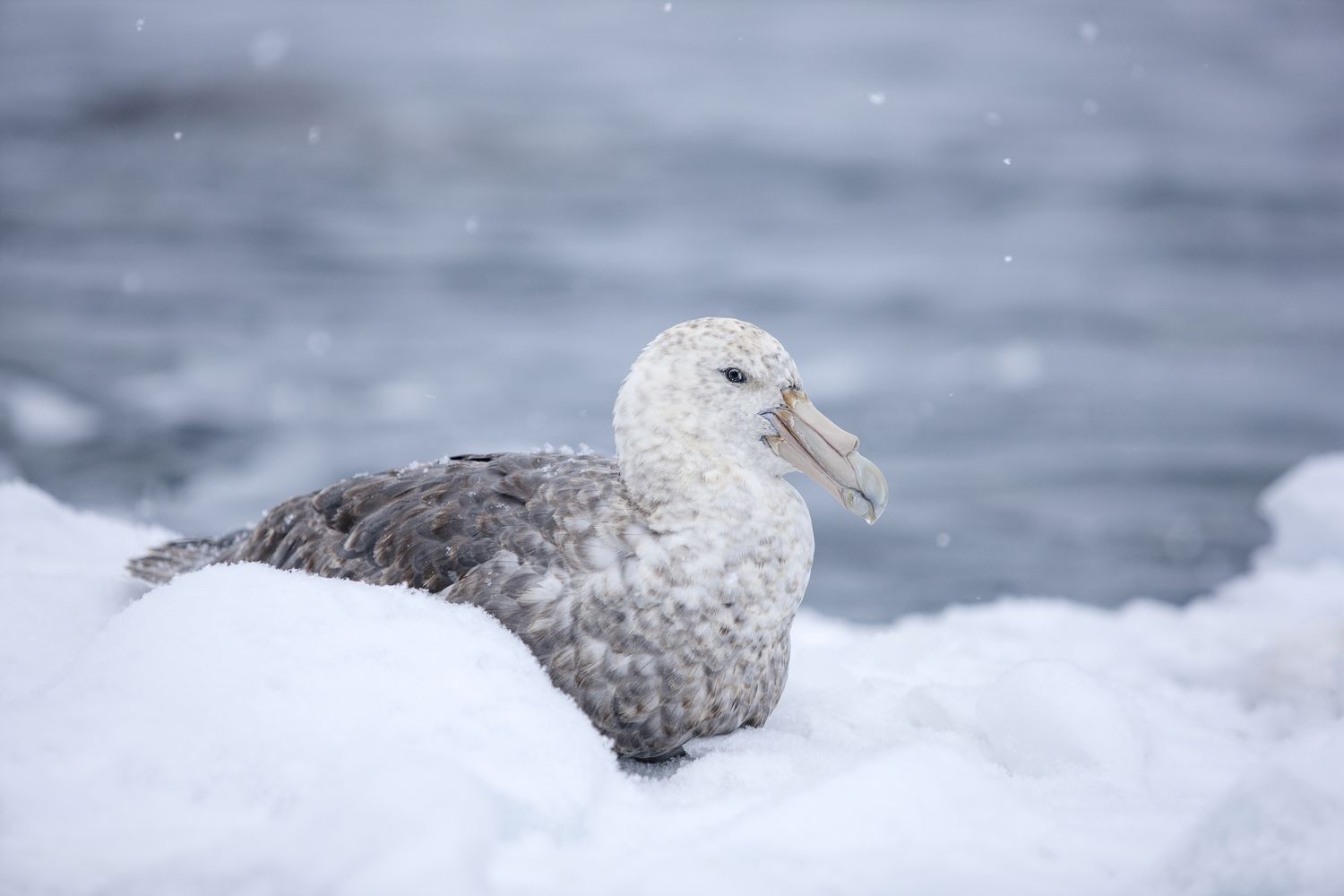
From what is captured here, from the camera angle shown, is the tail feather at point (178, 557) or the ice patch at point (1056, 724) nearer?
the ice patch at point (1056, 724)

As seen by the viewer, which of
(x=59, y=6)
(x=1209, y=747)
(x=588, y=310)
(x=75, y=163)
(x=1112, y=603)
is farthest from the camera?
(x=59, y=6)

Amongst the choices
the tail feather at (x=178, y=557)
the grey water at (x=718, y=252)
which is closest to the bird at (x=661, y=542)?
the tail feather at (x=178, y=557)

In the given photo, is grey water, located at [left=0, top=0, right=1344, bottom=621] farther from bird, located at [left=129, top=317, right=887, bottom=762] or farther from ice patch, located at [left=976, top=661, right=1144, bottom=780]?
bird, located at [left=129, top=317, right=887, bottom=762]

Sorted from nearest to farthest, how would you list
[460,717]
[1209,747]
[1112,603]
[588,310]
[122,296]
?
1. [460,717]
2. [1209,747]
3. [1112,603]
4. [122,296]
5. [588,310]

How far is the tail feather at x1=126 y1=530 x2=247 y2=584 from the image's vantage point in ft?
13.7

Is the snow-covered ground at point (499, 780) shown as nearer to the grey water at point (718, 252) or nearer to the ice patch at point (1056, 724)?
the ice patch at point (1056, 724)

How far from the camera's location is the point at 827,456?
333 cm

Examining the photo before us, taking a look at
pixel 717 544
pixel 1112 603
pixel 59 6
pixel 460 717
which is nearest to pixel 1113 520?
Result: pixel 1112 603

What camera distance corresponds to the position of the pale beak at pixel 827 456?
10.9 ft

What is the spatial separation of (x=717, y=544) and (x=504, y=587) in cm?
55

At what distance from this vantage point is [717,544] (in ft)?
10.5

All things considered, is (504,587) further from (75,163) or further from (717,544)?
(75,163)

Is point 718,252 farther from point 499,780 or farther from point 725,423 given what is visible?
point 499,780

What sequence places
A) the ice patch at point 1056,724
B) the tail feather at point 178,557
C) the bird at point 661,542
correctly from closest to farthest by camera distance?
the bird at point 661,542 → the ice patch at point 1056,724 → the tail feather at point 178,557
